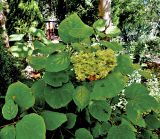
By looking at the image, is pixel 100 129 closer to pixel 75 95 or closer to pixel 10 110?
pixel 75 95

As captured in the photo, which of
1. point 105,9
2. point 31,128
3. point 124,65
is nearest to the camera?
point 31,128

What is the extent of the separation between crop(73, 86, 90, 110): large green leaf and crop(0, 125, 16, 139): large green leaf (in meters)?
0.23

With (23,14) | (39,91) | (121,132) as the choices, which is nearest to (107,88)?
(121,132)

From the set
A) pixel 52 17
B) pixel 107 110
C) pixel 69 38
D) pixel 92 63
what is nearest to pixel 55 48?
pixel 69 38

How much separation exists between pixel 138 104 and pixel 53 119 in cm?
36

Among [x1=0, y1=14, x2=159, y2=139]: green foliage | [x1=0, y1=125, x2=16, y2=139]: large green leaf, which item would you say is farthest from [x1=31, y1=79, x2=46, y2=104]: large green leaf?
[x1=0, y1=125, x2=16, y2=139]: large green leaf

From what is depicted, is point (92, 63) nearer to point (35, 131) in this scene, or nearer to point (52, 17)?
point (35, 131)

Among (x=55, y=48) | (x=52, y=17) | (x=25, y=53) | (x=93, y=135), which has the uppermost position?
(x=55, y=48)

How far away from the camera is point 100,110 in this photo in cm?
109

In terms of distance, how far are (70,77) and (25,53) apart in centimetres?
36

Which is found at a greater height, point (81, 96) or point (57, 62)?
point (57, 62)

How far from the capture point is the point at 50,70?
3.39 ft

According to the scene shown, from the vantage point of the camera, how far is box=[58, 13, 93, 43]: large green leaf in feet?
3.51

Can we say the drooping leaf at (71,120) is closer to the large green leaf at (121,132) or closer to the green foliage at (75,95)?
the green foliage at (75,95)
